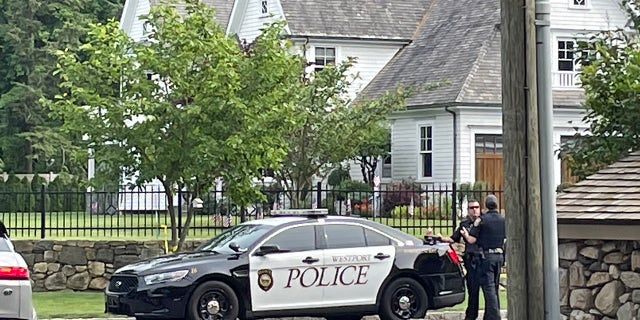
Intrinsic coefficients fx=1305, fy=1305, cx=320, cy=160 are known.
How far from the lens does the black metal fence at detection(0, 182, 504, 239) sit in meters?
24.9

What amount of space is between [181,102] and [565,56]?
19397 mm

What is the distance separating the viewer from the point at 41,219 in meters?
24.6

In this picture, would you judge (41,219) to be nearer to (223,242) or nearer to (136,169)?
(136,169)

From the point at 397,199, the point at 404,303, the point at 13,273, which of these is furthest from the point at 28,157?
the point at 13,273

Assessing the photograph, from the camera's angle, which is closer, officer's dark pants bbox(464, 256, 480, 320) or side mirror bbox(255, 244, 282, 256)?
officer's dark pants bbox(464, 256, 480, 320)

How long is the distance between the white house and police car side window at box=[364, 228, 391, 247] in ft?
58.9

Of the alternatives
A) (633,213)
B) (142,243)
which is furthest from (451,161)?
(633,213)

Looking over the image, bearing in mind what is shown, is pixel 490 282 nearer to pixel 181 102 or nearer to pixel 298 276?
pixel 298 276

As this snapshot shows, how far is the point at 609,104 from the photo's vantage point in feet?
47.7

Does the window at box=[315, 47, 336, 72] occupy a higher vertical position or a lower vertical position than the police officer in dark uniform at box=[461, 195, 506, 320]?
higher

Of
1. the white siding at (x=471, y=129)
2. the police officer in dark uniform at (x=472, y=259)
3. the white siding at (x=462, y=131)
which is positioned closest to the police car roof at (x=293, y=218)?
the police officer in dark uniform at (x=472, y=259)

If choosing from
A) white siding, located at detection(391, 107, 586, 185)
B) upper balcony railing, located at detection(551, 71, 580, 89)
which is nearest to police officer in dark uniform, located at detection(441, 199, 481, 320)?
white siding, located at detection(391, 107, 586, 185)

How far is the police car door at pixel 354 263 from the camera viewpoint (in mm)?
18531

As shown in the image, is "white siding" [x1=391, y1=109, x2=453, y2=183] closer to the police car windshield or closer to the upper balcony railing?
the upper balcony railing
